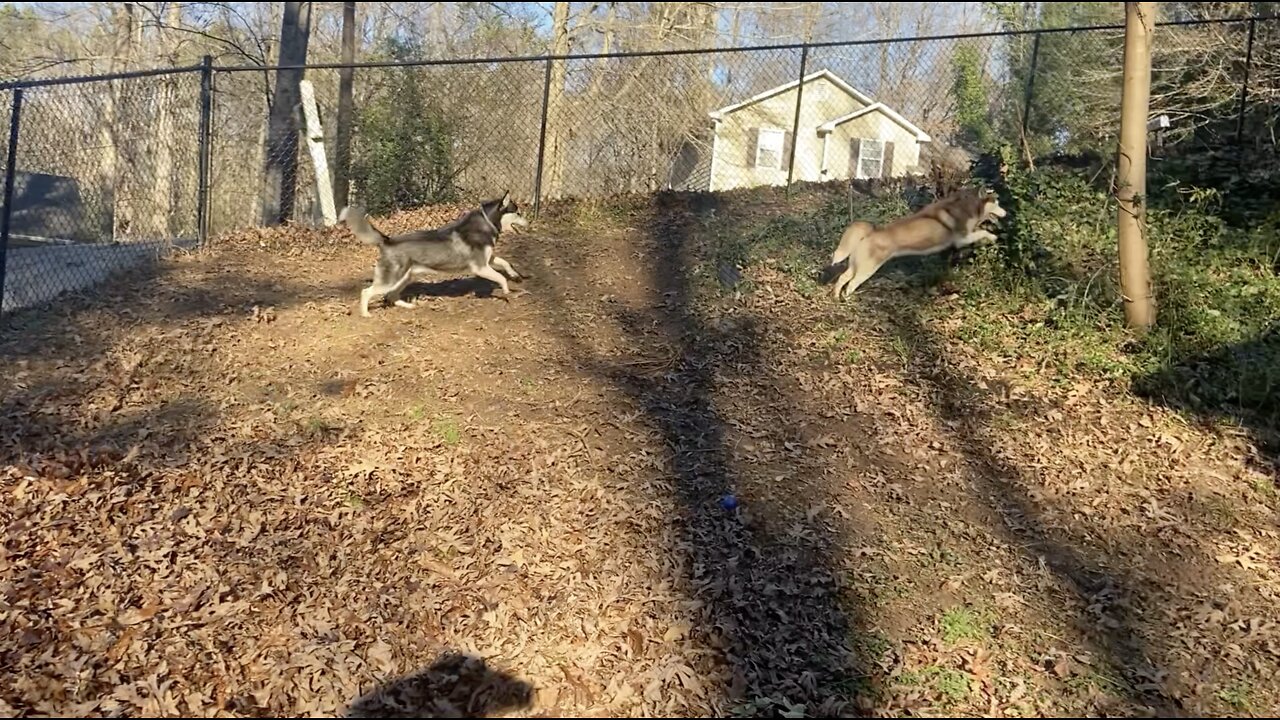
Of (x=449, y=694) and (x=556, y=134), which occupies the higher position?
(x=556, y=134)

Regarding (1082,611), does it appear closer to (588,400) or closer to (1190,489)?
(1190,489)

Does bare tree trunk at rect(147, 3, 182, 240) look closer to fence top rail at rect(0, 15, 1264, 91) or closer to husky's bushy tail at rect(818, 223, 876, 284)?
fence top rail at rect(0, 15, 1264, 91)

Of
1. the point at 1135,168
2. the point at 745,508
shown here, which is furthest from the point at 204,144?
the point at 1135,168

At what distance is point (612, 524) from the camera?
4.99 metres

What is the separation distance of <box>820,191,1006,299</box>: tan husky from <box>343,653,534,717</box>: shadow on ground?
5.18 metres

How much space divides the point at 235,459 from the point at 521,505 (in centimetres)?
187

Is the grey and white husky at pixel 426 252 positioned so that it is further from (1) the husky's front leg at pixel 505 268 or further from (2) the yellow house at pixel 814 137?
(2) the yellow house at pixel 814 137

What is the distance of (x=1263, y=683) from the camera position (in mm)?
4004

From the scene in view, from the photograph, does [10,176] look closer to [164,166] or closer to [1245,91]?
[164,166]

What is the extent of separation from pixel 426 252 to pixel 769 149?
16.8 metres

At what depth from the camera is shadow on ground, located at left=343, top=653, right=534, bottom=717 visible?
12.4ft

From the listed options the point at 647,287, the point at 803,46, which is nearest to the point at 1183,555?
the point at 647,287

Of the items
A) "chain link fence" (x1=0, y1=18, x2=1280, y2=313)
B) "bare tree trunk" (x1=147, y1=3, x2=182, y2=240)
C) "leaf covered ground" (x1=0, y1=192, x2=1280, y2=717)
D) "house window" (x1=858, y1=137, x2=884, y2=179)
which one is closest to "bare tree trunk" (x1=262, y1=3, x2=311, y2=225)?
"chain link fence" (x1=0, y1=18, x2=1280, y2=313)

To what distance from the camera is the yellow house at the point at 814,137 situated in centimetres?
1758
